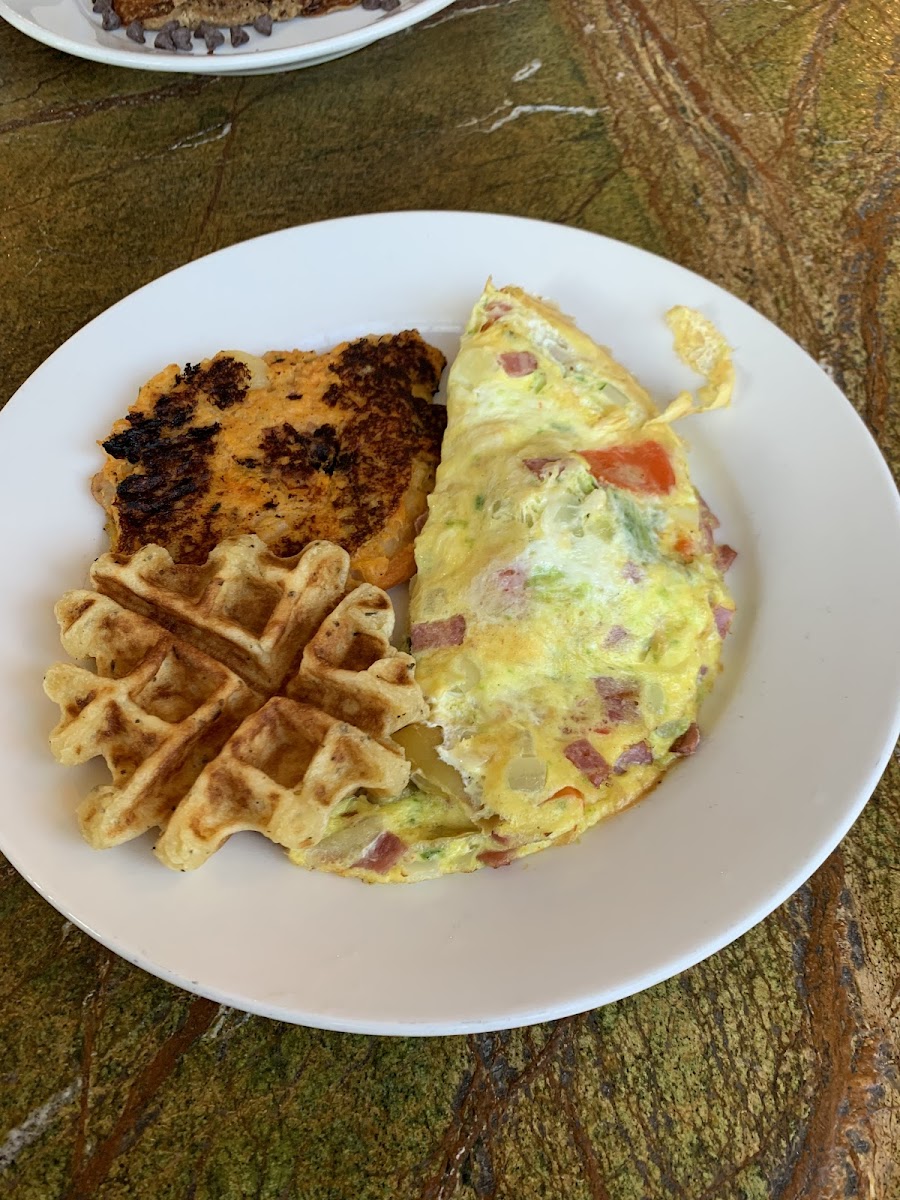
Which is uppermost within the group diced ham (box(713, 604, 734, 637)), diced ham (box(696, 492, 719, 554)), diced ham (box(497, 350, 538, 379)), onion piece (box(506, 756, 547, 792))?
diced ham (box(497, 350, 538, 379))

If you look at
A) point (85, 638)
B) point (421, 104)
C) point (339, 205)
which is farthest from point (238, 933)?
point (421, 104)

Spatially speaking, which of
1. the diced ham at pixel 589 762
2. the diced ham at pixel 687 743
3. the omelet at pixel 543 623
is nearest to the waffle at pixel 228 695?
the omelet at pixel 543 623

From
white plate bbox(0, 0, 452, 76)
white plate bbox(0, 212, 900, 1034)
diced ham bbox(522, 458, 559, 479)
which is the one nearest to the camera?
white plate bbox(0, 212, 900, 1034)

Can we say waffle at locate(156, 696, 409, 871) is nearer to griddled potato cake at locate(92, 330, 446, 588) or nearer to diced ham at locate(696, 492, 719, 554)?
griddled potato cake at locate(92, 330, 446, 588)

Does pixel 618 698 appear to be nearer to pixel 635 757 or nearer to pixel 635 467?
pixel 635 757

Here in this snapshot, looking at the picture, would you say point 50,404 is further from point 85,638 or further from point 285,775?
point 285,775

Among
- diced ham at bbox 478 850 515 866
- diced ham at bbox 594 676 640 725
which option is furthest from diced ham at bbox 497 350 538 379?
diced ham at bbox 478 850 515 866
